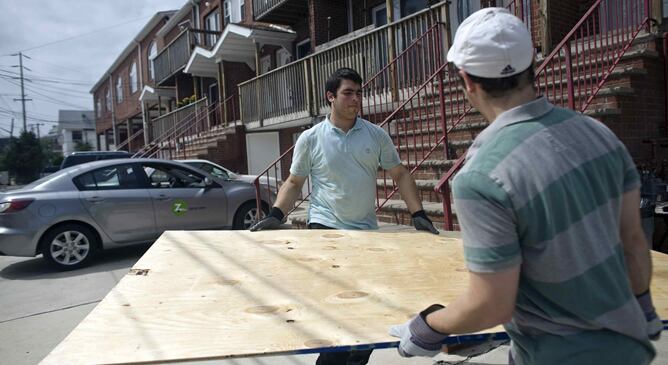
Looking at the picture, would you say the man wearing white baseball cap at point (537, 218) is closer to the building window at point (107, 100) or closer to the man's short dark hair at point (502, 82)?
the man's short dark hair at point (502, 82)

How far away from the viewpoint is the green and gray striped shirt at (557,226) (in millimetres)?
1100

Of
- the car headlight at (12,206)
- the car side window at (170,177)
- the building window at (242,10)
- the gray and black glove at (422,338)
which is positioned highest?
the building window at (242,10)

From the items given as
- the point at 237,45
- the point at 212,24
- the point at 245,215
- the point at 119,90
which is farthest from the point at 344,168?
the point at 119,90

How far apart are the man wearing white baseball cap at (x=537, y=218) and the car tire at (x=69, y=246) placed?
22.7ft

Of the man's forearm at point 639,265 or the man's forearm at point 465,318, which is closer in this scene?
the man's forearm at point 465,318

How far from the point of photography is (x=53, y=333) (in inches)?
176

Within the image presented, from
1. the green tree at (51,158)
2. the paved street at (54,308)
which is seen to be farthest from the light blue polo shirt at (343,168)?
the green tree at (51,158)

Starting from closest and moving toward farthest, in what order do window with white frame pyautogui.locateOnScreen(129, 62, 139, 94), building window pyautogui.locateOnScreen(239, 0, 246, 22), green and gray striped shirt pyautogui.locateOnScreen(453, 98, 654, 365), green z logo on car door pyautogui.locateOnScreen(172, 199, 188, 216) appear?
green and gray striped shirt pyautogui.locateOnScreen(453, 98, 654, 365)
green z logo on car door pyautogui.locateOnScreen(172, 199, 188, 216)
building window pyautogui.locateOnScreen(239, 0, 246, 22)
window with white frame pyautogui.locateOnScreen(129, 62, 139, 94)

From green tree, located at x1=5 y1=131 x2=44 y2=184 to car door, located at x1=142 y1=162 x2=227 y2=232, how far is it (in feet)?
132

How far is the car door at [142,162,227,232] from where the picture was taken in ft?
25.1

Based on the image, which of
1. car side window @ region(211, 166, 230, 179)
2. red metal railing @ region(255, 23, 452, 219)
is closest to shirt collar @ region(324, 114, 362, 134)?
red metal railing @ region(255, 23, 452, 219)

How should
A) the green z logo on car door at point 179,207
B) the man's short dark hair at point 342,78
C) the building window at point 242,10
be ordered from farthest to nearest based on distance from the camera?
the building window at point 242,10 → the green z logo on car door at point 179,207 → the man's short dark hair at point 342,78

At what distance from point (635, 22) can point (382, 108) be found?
427 centimetres

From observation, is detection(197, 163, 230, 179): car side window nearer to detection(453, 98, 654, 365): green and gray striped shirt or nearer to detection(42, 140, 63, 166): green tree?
detection(453, 98, 654, 365): green and gray striped shirt
